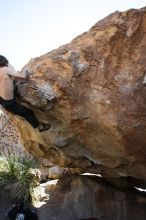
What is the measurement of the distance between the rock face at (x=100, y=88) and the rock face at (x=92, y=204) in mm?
2527

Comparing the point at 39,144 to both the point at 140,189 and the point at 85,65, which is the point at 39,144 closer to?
the point at 85,65

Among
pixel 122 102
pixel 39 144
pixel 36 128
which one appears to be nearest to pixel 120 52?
pixel 122 102

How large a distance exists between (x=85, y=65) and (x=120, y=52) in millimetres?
765

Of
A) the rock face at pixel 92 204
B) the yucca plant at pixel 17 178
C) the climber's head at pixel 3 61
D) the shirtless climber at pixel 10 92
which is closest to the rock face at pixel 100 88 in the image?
the shirtless climber at pixel 10 92

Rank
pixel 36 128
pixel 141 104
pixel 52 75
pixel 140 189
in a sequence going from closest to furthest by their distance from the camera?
pixel 141 104, pixel 52 75, pixel 36 128, pixel 140 189

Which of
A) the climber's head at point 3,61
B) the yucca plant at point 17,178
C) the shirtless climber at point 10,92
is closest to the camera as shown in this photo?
the climber's head at point 3,61

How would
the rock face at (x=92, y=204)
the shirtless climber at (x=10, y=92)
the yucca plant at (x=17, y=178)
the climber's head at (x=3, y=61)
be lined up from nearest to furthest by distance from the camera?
the climber's head at (x=3, y=61), the shirtless climber at (x=10, y=92), the rock face at (x=92, y=204), the yucca plant at (x=17, y=178)

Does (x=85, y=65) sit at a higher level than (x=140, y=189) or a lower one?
higher

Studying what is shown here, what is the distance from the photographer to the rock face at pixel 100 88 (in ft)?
23.8

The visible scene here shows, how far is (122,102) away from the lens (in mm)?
7305

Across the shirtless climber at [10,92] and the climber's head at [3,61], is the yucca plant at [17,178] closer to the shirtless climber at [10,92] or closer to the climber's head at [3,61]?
the shirtless climber at [10,92]

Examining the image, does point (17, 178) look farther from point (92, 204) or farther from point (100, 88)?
point (100, 88)

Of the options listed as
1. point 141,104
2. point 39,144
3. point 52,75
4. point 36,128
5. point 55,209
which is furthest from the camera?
point 55,209

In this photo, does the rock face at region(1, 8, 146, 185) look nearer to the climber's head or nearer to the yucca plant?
the climber's head
